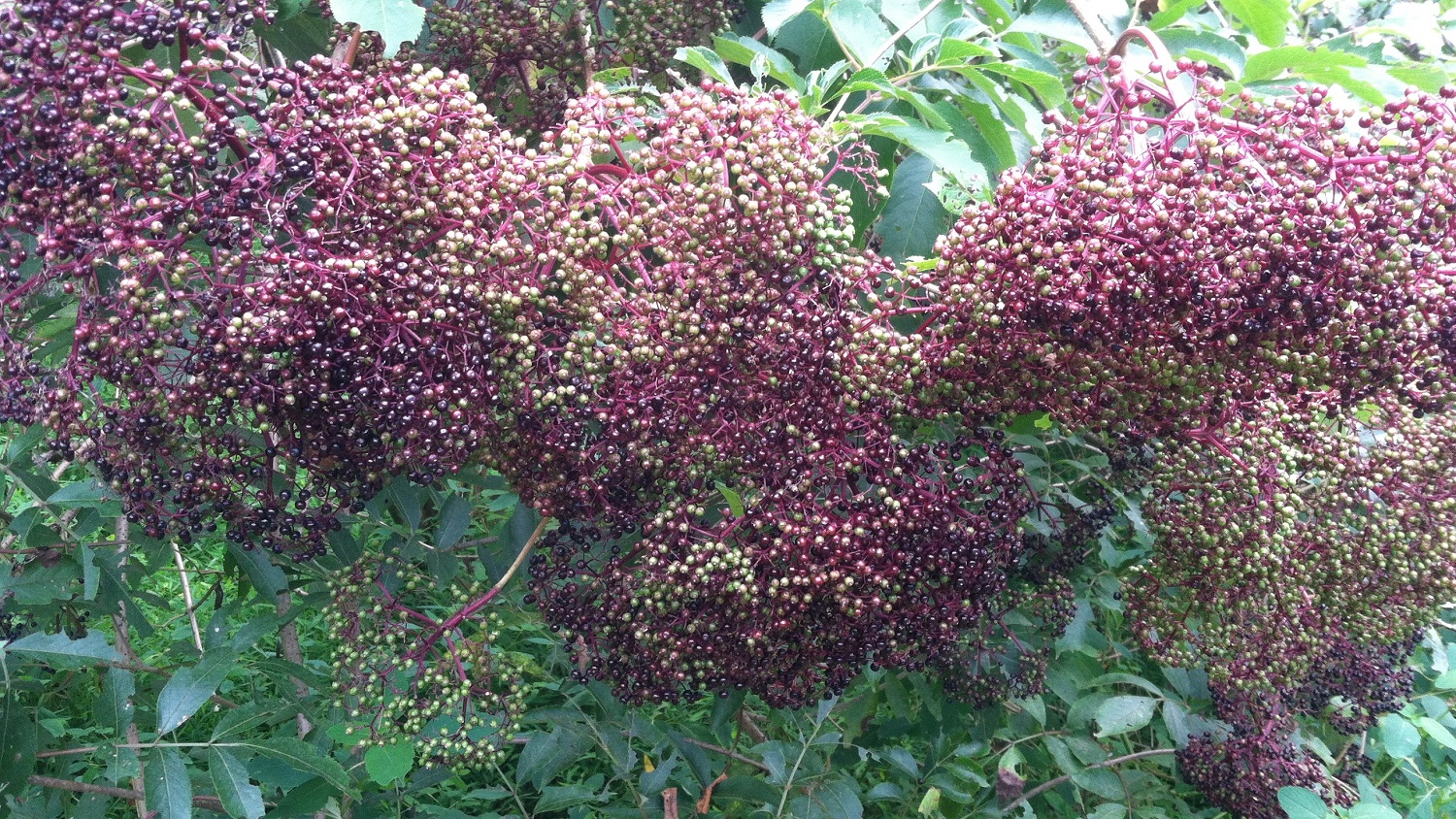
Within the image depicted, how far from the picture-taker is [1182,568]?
185 cm

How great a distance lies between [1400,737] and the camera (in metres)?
2.38

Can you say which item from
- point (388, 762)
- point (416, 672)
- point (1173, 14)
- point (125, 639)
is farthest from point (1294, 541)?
point (125, 639)

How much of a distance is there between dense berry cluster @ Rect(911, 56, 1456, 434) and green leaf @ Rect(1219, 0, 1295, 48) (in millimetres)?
524

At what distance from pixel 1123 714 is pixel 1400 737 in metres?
0.62

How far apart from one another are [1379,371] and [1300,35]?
2642mm

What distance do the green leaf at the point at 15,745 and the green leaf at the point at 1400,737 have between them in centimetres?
300

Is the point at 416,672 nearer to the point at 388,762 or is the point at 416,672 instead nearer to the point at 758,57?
the point at 388,762

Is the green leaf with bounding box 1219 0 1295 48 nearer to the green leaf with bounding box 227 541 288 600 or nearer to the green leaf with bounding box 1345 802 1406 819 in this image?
the green leaf with bounding box 1345 802 1406 819

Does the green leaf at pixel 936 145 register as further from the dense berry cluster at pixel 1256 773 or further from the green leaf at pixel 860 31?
the dense berry cluster at pixel 1256 773

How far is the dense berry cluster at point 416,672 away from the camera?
5.55 ft

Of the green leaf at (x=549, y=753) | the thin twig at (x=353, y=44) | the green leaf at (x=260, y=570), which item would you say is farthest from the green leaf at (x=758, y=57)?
the green leaf at (x=549, y=753)

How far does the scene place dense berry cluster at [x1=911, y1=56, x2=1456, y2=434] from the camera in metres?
1.20

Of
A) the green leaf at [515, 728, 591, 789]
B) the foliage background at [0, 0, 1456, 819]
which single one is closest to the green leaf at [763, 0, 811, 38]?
the foliage background at [0, 0, 1456, 819]

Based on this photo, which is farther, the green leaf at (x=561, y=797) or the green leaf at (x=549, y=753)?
the green leaf at (x=561, y=797)
